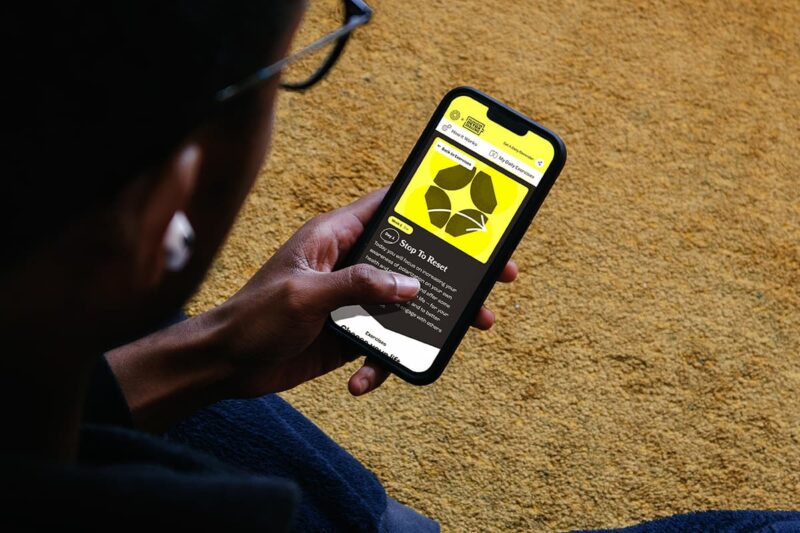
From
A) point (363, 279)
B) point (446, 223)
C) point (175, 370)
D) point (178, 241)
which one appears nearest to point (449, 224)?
point (446, 223)

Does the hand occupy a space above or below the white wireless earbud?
below

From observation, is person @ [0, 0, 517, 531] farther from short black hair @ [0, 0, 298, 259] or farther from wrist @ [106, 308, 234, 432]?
wrist @ [106, 308, 234, 432]

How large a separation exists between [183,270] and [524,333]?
0.73m

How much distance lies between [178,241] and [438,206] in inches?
18.2

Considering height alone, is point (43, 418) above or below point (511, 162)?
below

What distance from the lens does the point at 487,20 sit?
128cm

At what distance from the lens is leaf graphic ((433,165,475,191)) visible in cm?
86

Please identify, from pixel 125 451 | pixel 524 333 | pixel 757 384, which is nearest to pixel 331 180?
pixel 524 333

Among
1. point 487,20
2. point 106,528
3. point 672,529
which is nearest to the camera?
point 106,528

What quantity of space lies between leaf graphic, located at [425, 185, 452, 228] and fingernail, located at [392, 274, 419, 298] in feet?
0.24

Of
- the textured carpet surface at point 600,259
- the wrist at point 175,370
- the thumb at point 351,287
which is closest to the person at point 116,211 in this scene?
the wrist at point 175,370

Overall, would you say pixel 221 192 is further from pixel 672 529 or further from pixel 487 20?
pixel 487 20

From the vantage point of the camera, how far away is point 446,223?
0.86 m

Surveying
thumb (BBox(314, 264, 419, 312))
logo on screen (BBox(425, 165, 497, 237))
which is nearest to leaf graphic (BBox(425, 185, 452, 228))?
logo on screen (BBox(425, 165, 497, 237))
